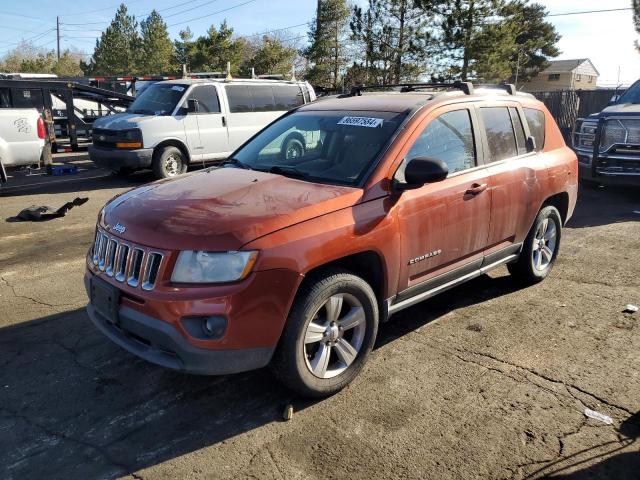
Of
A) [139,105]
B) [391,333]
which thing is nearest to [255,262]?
[391,333]

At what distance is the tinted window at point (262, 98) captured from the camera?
12.1 m

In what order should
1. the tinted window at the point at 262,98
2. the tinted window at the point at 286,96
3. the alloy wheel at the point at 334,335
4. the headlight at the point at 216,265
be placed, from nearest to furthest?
1. the headlight at the point at 216,265
2. the alloy wheel at the point at 334,335
3. the tinted window at the point at 262,98
4. the tinted window at the point at 286,96

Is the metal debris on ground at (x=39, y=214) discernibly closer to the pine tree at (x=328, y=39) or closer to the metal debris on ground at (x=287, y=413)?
the metal debris on ground at (x=287, y=413)

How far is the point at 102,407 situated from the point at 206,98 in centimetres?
911

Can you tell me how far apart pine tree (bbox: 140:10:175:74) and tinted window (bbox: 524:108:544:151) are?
161ft

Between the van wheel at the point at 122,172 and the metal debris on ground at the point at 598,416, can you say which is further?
the van wheel at the point at 122,172

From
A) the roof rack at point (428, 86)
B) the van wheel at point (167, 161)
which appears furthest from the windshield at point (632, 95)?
the van wheel at point (167, 161)

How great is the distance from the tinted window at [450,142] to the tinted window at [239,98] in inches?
326

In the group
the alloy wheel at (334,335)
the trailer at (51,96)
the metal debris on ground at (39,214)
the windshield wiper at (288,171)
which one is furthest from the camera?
the trailer at (51,96)

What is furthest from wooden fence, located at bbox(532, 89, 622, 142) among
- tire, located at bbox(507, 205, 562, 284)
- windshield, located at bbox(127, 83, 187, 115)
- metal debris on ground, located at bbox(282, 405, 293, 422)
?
metal debris on ground, located at bbox(282, 405, 293, 422)

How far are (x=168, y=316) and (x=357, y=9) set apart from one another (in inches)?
1115

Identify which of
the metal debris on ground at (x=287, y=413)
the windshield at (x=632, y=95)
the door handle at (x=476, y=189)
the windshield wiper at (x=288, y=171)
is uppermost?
the windshield at (x=632, y=95)

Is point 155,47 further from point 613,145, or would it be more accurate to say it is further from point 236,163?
point 236,163

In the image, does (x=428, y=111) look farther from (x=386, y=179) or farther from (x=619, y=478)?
(x=619, y=478)
